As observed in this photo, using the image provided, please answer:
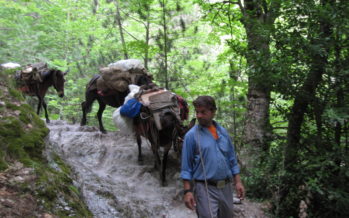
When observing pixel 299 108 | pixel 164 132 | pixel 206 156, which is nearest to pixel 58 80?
pixel 164 132

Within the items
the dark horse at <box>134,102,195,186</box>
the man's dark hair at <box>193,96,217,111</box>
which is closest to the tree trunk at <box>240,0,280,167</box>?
the dark horse at <box>134,102,195,186</box>

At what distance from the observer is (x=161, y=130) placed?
6023 mm

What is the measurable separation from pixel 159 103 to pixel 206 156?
3383 millimetres

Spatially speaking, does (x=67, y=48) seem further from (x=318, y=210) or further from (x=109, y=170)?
(x=318, y=210)

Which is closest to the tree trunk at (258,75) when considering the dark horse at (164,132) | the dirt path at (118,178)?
the dirt path at (118,178)

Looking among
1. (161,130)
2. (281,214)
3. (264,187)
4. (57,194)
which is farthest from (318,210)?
(57,194)

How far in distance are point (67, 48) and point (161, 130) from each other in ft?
44.1

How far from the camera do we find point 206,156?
281 cm

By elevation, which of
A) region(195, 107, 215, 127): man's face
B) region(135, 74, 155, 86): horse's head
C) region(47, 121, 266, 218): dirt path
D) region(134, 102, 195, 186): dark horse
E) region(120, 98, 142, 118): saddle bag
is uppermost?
region(135, 74, 155, 86): horse's head

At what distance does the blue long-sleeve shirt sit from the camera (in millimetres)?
2785

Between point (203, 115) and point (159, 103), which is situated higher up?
point (203, 115)

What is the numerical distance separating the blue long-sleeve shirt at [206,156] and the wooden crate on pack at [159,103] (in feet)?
9.53

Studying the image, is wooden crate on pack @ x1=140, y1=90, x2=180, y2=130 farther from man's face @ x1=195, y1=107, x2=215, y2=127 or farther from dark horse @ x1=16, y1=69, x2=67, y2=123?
dark horse @ x1=16, y1=69, x2=67, y2=123

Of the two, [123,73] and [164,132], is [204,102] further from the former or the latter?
[123,73]
